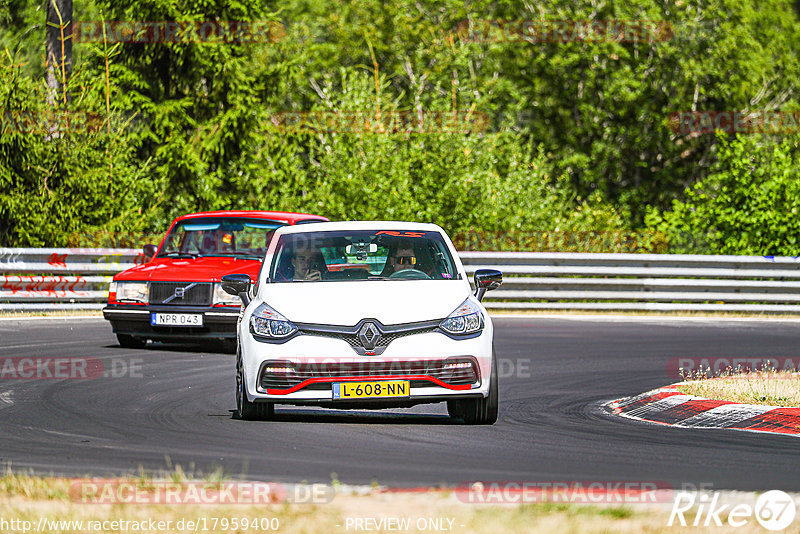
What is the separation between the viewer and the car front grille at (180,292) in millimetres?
16172

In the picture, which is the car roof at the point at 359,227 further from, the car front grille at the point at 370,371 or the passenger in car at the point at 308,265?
the car front grille at the point at 370,371

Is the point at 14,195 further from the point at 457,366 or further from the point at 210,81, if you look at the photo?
the point at 457,366

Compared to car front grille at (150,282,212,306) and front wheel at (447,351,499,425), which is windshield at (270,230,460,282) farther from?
car front grille at (150,282,212,306)

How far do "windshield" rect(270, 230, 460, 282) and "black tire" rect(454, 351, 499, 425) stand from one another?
1081 millimetres

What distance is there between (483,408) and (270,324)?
172 centimetres

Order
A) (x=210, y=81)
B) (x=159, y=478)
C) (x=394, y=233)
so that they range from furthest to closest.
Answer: (x=210, y=81) < (x=394, y=233) < (x=159, y=478)

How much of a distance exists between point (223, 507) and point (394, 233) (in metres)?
4.85

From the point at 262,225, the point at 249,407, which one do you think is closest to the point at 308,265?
the point at 249,407

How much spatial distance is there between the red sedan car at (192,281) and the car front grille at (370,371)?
20.9 feet

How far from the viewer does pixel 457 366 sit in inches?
381

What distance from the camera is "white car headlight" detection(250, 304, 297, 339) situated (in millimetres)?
9742

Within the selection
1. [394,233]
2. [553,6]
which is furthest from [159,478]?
[553,6]

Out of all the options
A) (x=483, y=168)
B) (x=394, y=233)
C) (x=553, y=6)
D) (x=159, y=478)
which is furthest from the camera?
(x=553, y=6)

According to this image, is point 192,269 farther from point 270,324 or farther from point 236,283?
point 270,324
